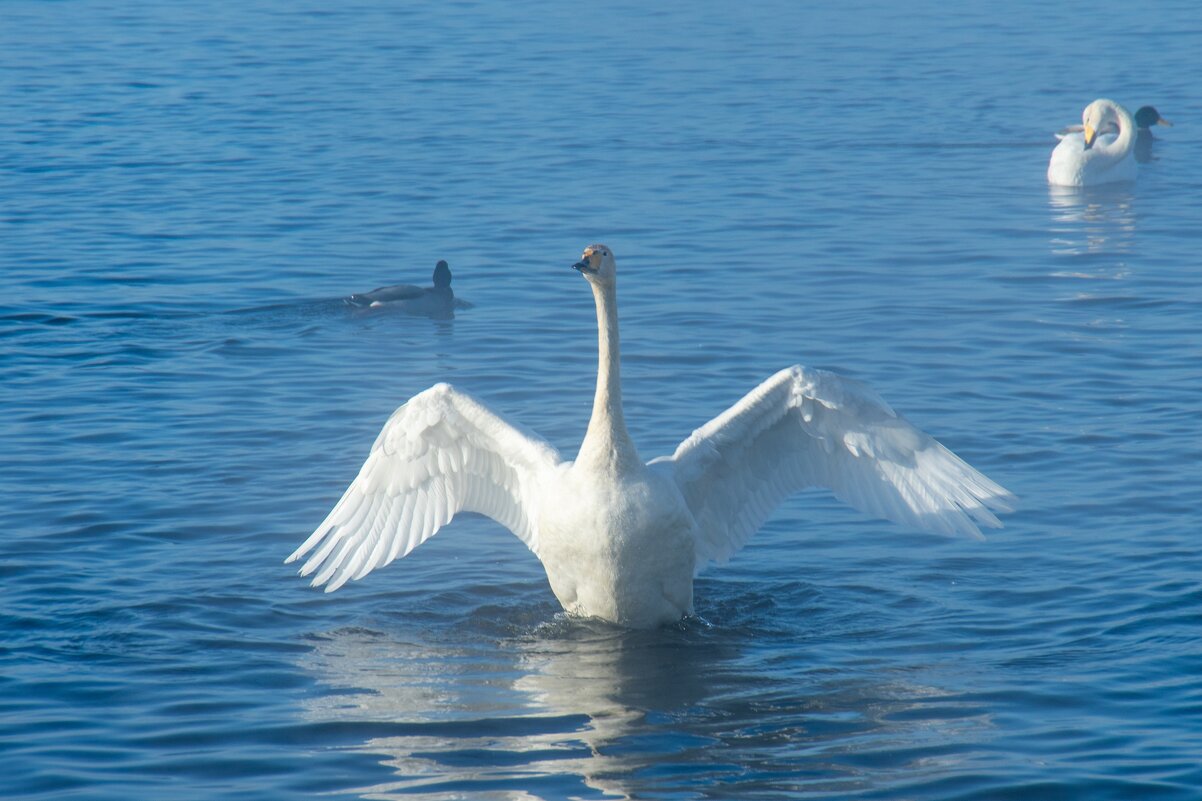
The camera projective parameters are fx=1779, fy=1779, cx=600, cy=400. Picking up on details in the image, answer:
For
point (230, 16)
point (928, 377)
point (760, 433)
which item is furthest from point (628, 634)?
point (230, 16)

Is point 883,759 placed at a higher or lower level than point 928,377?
lower

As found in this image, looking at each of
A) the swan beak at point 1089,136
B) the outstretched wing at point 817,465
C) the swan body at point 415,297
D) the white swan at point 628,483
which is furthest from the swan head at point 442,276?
the swan beak at point 1089,136

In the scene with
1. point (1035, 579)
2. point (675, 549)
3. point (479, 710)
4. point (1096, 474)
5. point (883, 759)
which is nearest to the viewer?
point (883, 759)

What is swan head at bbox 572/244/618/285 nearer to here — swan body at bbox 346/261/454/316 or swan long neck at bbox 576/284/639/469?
swan long neck at bbox 576/284/639/469

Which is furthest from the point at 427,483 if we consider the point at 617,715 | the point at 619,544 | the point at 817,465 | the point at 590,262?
the point at 617,715

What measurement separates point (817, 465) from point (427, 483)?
7.53 ft

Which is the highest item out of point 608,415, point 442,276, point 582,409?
point 442,276

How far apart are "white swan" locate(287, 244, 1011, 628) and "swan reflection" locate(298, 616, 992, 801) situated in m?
0.51

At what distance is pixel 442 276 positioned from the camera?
17297 millimetres

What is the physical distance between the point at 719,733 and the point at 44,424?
7463 millimetres

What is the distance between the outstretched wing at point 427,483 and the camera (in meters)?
10.0

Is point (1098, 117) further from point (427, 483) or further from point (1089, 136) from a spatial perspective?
point (427, 483)

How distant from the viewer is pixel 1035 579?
10367mm

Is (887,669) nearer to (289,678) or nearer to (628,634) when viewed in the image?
(628,634)
